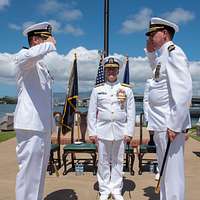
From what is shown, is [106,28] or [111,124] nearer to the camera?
[111,124]

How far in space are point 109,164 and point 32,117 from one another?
5.56ft

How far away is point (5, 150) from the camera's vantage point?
10.2m

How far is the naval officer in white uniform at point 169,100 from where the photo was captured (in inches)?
142

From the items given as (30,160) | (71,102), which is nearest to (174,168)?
(30,160)

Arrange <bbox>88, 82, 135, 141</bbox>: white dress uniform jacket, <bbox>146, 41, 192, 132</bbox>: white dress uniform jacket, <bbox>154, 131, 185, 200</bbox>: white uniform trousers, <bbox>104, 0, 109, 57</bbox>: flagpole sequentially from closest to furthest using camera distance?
<bbox>146, 41, 192, 132</bbox>: white dress uniform jacket → <bbox>154, 131, 185, 200</bbox>: white uniform trousers → <bbox>88, 82, 135, 141</bbox>: white dress uniform jacket → <bbox>104, 0, 109, 57</bbox>: flagpole

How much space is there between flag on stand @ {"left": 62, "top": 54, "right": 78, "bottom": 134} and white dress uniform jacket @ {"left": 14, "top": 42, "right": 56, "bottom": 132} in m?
4.15

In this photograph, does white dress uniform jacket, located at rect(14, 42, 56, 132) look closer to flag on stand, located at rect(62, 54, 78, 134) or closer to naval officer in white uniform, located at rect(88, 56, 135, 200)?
naval officer in white uniform, located at rect(88, 56, 135, 200)

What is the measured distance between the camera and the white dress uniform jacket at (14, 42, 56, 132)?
12.9 feet

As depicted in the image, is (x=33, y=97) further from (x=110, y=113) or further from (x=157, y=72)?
(x=110, y=113)

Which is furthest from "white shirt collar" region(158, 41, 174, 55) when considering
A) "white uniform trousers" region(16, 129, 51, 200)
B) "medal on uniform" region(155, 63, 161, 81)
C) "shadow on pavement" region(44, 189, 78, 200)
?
"shadow on pavement" region(44, 189, 78, 200)

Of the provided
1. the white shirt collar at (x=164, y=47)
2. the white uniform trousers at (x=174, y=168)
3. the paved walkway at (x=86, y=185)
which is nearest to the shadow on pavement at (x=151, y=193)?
the paved walkway at (x=86, y=185)

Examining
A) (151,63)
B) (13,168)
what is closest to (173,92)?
(151,63)

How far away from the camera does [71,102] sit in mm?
8633

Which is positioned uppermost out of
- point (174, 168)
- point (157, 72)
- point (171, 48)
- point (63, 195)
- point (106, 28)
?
point (106, 28)
